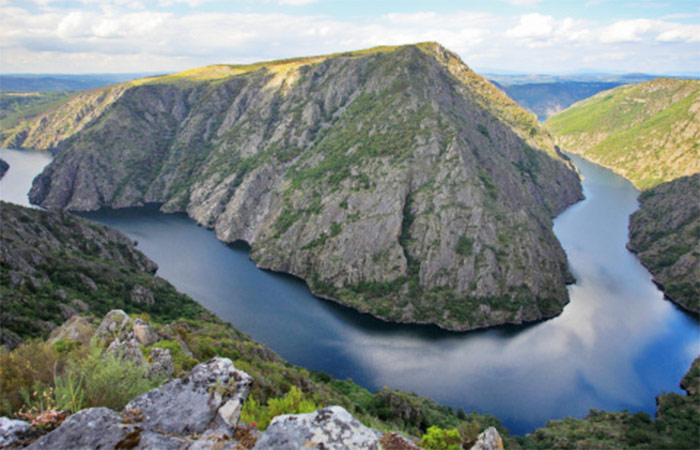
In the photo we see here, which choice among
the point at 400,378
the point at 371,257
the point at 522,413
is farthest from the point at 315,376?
the point at 371,257

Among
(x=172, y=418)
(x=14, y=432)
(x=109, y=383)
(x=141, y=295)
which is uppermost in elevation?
(x=14, y=432)

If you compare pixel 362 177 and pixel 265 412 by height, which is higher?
pixel 265 412

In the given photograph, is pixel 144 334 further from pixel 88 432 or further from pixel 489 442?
pixel 489 442

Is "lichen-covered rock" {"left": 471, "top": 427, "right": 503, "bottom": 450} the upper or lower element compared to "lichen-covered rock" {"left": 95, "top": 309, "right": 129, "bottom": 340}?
upper

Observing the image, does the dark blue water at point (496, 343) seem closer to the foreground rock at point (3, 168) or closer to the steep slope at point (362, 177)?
the steep slope at point (362, 177)

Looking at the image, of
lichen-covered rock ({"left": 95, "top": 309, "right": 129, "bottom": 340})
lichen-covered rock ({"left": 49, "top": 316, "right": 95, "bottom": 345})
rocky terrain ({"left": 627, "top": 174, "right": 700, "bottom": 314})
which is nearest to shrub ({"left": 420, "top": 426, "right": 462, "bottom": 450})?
lichen-covered rock ({"left": 95, "top": 309, "right": 129, "bottom": 340})

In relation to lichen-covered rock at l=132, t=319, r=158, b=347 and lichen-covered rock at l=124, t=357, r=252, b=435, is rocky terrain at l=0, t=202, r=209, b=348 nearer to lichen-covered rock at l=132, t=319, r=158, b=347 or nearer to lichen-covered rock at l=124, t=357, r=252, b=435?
lichen-covered rock at l=132, t=319, r=158, b=347

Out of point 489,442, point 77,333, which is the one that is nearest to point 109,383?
point 489,442

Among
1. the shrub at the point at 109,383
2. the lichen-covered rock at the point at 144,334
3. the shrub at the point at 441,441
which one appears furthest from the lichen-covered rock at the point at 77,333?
the shrub at the point at 441,441
